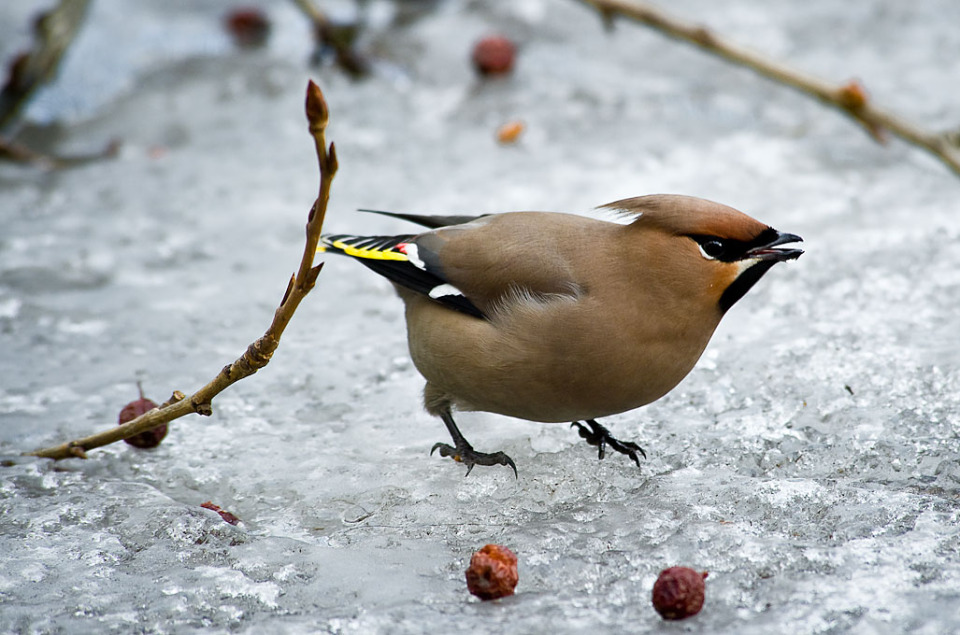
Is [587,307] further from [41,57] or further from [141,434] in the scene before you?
[41,57]

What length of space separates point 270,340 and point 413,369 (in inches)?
54.4

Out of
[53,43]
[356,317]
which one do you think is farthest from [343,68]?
[356,317]

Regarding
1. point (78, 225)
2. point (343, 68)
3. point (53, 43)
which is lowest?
point (78, 225)

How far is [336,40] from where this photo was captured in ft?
18.6

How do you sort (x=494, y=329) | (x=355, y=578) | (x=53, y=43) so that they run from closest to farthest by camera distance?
(x=355, y=578) → (x=494, y=329) → (x=53, y=43)

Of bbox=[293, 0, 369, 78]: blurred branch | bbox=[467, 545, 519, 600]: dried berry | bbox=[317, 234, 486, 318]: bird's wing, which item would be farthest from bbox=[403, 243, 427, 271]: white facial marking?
bbox=[293, 0, 369, 78]: blurred branch

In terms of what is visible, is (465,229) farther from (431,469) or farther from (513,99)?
(513,99)

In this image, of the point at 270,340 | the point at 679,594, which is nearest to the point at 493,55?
the point at 270,340

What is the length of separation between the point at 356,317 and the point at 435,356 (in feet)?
3.20

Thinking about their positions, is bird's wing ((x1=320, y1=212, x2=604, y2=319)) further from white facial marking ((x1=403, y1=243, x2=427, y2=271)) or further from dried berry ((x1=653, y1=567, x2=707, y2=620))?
dried berry ((x1=653, y1=567, x2=707, y2=620))

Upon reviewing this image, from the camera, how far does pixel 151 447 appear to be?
328cm

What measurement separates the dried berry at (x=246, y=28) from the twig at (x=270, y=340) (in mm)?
3610

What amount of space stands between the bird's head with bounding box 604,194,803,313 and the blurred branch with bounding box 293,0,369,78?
123 inches

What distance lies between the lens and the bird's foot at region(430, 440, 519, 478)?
314 cm
